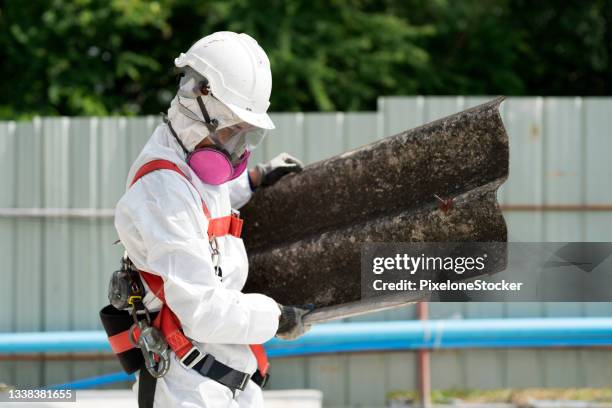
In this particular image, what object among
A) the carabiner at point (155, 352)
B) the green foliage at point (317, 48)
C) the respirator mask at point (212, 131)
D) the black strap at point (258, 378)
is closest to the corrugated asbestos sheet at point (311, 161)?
the black strap at point (258, 378)

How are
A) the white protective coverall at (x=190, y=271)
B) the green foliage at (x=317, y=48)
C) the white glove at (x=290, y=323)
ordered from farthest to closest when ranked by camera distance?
the green foliage at (x=317, y=48), the white glove at (x=290, y=323), the white protective coverall at (x=190, y=271)

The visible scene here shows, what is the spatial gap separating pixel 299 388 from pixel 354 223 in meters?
3.33

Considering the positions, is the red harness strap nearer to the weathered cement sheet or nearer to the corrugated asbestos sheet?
the weathered cement sheet

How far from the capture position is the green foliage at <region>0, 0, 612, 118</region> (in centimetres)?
1217

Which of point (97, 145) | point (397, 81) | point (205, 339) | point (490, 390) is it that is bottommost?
point (490, 390)

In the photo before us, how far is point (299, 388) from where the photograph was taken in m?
6.65

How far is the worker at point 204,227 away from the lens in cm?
280

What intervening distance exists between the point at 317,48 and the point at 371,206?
931cm

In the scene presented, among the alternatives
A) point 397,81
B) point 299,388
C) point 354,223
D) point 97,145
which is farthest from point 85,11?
point 354,223

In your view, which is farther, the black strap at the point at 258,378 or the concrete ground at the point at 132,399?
the concrete ground at the point at 132,399

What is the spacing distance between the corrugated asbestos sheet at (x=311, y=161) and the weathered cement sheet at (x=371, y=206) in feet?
9.31

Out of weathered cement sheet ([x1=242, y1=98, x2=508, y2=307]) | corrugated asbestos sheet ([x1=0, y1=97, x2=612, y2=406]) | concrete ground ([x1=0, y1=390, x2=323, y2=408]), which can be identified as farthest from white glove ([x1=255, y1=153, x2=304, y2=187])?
corrugated asbestos sheet ([x1=0, y1=97, x2=612, y2=406])

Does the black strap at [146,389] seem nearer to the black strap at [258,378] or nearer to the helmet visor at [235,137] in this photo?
the black strap at [258,378]

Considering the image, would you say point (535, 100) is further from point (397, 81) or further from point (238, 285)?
point (397, 81)
